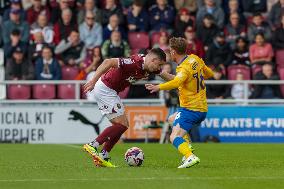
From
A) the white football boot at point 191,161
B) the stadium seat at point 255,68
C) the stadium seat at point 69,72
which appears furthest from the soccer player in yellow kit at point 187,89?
the stadium seat at point 69,72

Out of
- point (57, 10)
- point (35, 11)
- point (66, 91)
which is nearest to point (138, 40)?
point (57, 10)

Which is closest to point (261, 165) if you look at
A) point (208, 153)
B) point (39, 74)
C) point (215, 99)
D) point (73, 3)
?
point (208, 153)

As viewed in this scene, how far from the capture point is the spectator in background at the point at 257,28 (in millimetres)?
24438

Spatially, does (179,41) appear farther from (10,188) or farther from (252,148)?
(252,148)

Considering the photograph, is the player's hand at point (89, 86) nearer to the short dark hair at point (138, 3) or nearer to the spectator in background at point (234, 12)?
the short dark hair at point (138, 3)

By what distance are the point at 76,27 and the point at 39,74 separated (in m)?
2.09

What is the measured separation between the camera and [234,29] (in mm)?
24688

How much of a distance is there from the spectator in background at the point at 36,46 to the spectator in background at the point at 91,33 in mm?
1177

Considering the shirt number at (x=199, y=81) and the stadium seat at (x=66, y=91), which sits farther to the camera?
the stadium seat at (x=66, y=91)

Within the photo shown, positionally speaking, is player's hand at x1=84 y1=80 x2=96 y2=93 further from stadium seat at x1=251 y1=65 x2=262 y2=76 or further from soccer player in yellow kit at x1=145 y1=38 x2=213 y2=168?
stadium seat at x1=251 y1=65 x2=262 y2=76

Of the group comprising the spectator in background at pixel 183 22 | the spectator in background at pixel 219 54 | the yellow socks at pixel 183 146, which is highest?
the spectator in background at pixel 183 22

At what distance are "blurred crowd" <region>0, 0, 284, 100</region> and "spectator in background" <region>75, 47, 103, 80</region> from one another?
0.8 inches

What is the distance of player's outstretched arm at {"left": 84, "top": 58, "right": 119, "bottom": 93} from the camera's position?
41.8 feet

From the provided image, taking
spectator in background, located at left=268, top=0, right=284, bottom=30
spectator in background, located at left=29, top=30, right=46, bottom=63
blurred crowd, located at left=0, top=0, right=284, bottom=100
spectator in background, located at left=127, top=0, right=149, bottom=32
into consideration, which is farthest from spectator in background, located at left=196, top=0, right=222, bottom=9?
spectator in background, located at left=29, top=30, right=46, bottom=63
